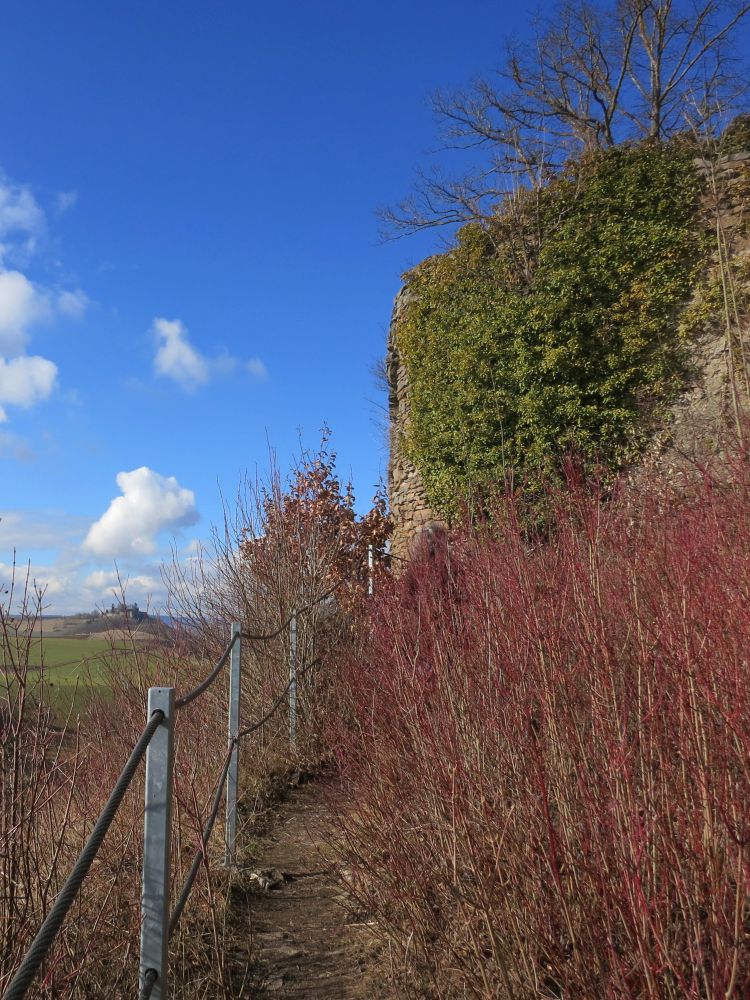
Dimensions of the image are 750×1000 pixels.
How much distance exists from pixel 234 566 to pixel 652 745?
6184 mm

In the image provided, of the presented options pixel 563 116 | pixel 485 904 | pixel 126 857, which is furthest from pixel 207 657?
pixel 563 116

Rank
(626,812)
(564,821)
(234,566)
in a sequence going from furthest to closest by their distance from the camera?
(234,566) → (564,821) → (626,812)

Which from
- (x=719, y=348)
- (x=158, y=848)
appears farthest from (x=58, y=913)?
(x=719, y=348)

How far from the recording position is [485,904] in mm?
2344

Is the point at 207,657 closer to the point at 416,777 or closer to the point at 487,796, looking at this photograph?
the point at 416,777

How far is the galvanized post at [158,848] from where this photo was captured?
6.06 ft

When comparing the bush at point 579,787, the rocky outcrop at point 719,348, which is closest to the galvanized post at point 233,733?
the bush at point 579,787

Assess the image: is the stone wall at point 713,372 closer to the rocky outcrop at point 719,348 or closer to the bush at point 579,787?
the rocky outcrop at point 719,348

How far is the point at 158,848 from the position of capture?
1.89 metres

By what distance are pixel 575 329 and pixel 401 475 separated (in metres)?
4.02

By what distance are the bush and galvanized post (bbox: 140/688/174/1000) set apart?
3.37ft

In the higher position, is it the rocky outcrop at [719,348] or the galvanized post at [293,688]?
the rocky outcrop at [719,348]

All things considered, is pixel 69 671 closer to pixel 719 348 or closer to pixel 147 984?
pixel 147 984

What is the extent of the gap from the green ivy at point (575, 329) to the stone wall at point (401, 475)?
0.74 m
